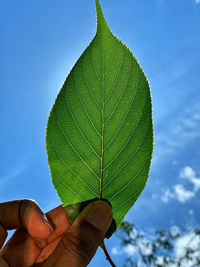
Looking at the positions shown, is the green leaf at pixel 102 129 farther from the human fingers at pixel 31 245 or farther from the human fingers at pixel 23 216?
the human fingers at pixel 31 245

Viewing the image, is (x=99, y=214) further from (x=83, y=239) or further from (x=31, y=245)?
(x=31, y=245)

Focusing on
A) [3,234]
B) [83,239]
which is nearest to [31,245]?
[3,234]

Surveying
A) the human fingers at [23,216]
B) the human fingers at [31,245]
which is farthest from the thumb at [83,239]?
Answer: the human fingers at [31,245]

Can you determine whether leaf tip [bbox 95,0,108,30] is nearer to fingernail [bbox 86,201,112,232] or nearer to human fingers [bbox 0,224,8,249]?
fingernail [bbox 86,201,112,232]

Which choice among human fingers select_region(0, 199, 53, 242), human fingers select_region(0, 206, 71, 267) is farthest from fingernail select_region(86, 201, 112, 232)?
human fingers select_region(0, 206, 71, 267)

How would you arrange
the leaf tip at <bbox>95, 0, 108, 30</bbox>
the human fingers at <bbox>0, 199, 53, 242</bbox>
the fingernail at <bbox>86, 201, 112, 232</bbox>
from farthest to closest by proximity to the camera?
1. the human fingers at <bbox>0, 199, 53, 242</bbox>
2. the fingernail at <bbox>86, 201, 112, 232</bbox>
3. the leaf tip at <bbox>95, 0, 108, 30</bbox>

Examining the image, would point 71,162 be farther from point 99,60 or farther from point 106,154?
point 99,60
